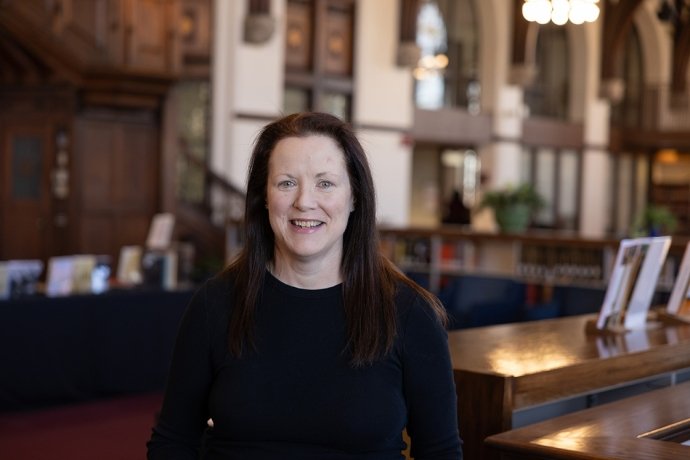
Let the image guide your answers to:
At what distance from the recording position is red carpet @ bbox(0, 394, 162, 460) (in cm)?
620

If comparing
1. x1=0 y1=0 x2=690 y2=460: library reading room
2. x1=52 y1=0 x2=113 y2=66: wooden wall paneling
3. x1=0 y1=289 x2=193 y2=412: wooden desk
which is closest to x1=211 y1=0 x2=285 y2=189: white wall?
x1=0 y1=0 x2=690 y2=460: library reading room

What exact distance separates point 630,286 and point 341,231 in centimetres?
221

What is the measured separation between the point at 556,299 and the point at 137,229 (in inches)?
248

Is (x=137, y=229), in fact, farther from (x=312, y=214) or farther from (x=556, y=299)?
(x=312, y=214)

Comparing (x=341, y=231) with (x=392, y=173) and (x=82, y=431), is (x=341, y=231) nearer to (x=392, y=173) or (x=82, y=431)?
(x=82, y=431)

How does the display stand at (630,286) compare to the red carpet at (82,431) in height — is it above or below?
above

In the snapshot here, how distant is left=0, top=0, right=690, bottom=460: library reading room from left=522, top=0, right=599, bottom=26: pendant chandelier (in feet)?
0.09

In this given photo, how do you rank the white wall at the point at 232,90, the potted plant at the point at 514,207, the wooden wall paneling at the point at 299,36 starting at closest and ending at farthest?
the potted plant at the point at 514,207 → the white wall at the point at 232,90 → the wooden wall paneling at the point at 299,36

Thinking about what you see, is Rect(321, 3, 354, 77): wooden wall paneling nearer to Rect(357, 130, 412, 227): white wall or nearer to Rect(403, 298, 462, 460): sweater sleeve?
Rect(357, 130, 412, 227): white wall

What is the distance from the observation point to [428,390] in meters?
2.35

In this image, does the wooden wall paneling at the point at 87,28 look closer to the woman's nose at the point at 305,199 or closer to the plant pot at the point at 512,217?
the plant pot at the point at 512,217

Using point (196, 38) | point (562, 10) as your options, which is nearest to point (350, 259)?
point (562, 10)

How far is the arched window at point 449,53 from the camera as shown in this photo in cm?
2006

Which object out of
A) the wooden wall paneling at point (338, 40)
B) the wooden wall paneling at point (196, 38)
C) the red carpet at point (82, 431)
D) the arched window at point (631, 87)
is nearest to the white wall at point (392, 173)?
the wooden wall paneling at point (338, 40)
